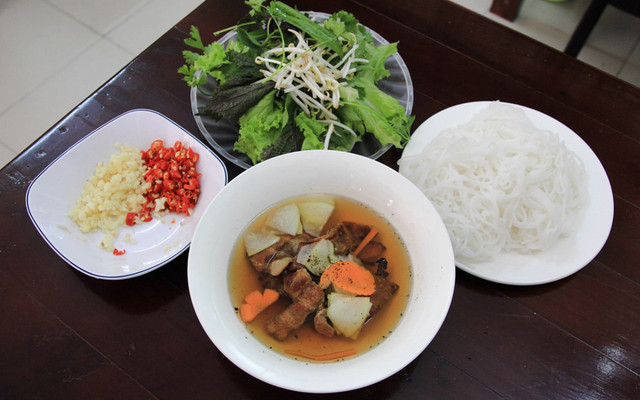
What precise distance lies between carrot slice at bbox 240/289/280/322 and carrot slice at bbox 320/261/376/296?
6.0 inches

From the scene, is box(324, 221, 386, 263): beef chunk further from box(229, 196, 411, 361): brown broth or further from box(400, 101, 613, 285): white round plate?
box(400, 101, 613, 285): white round plate

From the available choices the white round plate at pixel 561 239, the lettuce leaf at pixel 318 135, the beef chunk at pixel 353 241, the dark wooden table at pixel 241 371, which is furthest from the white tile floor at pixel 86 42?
the beef chunk at pixel 353 241

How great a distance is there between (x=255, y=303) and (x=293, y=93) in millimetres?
705

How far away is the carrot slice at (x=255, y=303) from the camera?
1.34 m

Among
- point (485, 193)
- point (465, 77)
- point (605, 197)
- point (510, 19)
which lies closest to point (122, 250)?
point (485, 193)

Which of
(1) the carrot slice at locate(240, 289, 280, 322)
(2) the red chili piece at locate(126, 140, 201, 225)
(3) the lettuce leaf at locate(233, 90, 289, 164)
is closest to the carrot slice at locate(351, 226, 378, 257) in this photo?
(1) the carrot slice at locate(240, 289, 280, 322)

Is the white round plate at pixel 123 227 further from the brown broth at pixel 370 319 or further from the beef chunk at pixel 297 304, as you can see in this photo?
the beef chunk at pixel 297 304

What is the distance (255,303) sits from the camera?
138cm

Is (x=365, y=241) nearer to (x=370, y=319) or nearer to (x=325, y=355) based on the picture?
(x=370, y=319)

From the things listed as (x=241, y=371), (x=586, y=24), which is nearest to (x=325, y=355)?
(x=241, y=371)

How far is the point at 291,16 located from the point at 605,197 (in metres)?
1.20

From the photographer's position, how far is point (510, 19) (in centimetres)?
316

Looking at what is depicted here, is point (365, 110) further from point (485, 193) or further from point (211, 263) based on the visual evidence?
point (211, 263)

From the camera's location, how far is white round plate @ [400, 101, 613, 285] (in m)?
1.47
